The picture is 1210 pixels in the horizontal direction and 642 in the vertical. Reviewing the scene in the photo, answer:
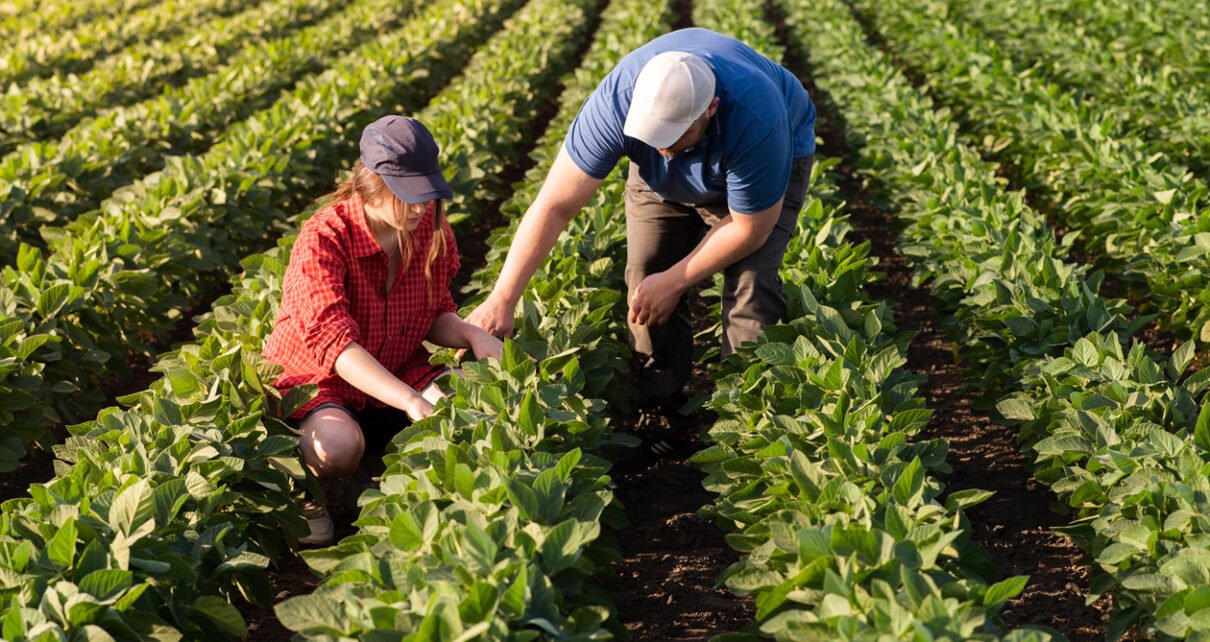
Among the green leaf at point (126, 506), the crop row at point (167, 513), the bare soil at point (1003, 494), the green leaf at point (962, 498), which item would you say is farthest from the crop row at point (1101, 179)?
the green leaf at point (126, 506)

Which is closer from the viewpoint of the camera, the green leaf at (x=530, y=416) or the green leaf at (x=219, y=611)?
the green leaf at (x=219, y=611)

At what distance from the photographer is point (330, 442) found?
11.6 feet

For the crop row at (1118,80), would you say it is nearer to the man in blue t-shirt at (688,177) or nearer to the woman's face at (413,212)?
the man in blue t-shirt at (688,177)

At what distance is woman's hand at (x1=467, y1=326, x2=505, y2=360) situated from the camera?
146 inches

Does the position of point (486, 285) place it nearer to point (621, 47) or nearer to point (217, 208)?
point (217, 208)

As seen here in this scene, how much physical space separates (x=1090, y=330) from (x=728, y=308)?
1.35 m

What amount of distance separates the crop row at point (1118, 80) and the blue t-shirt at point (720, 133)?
500cm

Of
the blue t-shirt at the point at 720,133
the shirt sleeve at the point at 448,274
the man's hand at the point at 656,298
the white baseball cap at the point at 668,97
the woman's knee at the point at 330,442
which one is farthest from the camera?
the shirt sleeve at the point at 448,274

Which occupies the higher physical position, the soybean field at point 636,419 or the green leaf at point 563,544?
the green leaf at point 563,544

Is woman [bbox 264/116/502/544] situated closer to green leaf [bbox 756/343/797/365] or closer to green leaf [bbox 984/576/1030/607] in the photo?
green leaf [bbox 756/343/797/365]

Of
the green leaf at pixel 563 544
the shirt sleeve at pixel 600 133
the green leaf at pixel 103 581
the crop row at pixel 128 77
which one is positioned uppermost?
the shirt sleeve at pixel 600 133

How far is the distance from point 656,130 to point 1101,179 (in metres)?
4.16

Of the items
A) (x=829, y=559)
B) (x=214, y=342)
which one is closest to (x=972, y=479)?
(x=829, y=559)

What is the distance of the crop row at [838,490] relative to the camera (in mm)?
2434
